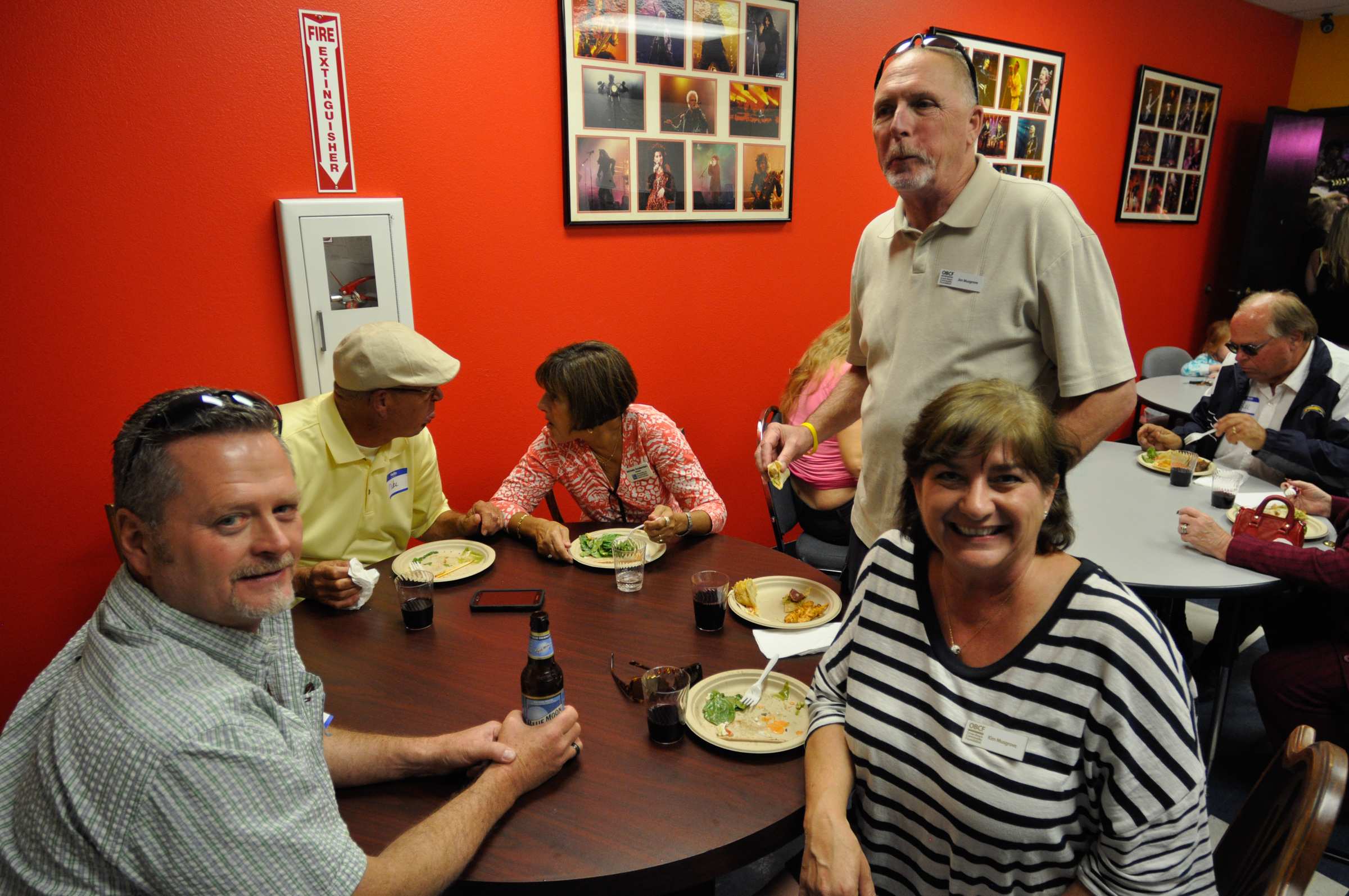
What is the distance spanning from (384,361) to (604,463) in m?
0.82

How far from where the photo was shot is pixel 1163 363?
538 centimetres

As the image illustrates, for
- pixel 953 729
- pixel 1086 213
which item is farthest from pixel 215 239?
pixel 1086 213

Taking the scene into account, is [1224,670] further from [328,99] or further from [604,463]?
[328,99]

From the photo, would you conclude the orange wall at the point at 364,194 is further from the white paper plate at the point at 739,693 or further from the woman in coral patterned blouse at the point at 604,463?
the white paper plate at the point at 739,693

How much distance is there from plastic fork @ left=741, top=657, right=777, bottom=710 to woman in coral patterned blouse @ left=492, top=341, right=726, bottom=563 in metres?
0.74

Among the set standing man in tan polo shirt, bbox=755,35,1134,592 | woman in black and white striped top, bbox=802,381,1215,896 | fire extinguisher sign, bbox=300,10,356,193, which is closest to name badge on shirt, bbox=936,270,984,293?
standing man in tan polo shirt, bbox=755,35,1134,592

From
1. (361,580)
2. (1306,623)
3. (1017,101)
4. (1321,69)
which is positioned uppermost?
(1321,69)

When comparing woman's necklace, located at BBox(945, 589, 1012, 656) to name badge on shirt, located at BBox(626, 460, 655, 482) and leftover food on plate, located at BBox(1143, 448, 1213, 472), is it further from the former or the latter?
leftover food on plate, located at BBox(1143, 448, 1213, 472)

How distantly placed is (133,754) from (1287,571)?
270 centimetres

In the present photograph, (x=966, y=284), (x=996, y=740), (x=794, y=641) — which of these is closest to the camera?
(x=996, y=740)

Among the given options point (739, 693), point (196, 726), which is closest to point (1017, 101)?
point (739, 693)

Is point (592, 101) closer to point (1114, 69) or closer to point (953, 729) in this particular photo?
point (953, 729)

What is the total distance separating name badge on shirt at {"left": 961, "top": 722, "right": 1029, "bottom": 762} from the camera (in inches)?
48.5

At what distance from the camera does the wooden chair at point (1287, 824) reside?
104 centimetres
